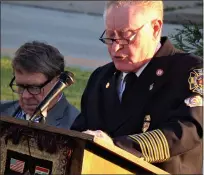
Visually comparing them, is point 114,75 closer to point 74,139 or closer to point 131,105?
point 131,105

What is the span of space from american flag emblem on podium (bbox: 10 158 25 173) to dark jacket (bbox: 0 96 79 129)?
1.21m

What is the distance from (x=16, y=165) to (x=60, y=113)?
1326 mm

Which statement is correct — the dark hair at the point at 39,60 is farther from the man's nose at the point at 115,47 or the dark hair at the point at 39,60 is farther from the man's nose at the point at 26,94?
the man's nose at the point at 115,47

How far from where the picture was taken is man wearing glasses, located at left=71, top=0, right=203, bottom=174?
291 cm

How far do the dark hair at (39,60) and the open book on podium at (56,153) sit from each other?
1.27 m

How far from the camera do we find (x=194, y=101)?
301 cm

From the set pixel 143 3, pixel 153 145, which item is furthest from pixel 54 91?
pixel 143 3

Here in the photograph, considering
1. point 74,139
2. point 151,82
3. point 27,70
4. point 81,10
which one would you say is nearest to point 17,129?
point 74,139

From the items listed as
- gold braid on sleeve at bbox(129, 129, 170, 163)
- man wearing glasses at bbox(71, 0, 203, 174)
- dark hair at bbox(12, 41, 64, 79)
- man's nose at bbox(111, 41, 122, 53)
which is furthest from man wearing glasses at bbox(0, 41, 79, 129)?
gold braid on sleeve at bbox(129, 129, 170, 163)

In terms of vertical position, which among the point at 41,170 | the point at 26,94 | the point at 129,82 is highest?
the point at 129,82

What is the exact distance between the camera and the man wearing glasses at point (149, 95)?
2.91 metres

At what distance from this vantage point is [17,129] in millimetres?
2812

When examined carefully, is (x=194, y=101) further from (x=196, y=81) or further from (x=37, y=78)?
(x=37, y=78)

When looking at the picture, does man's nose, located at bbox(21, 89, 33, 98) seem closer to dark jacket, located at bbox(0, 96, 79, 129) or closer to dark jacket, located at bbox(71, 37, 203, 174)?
dark jacket, located at bbox(0, 96, 79, 129)
